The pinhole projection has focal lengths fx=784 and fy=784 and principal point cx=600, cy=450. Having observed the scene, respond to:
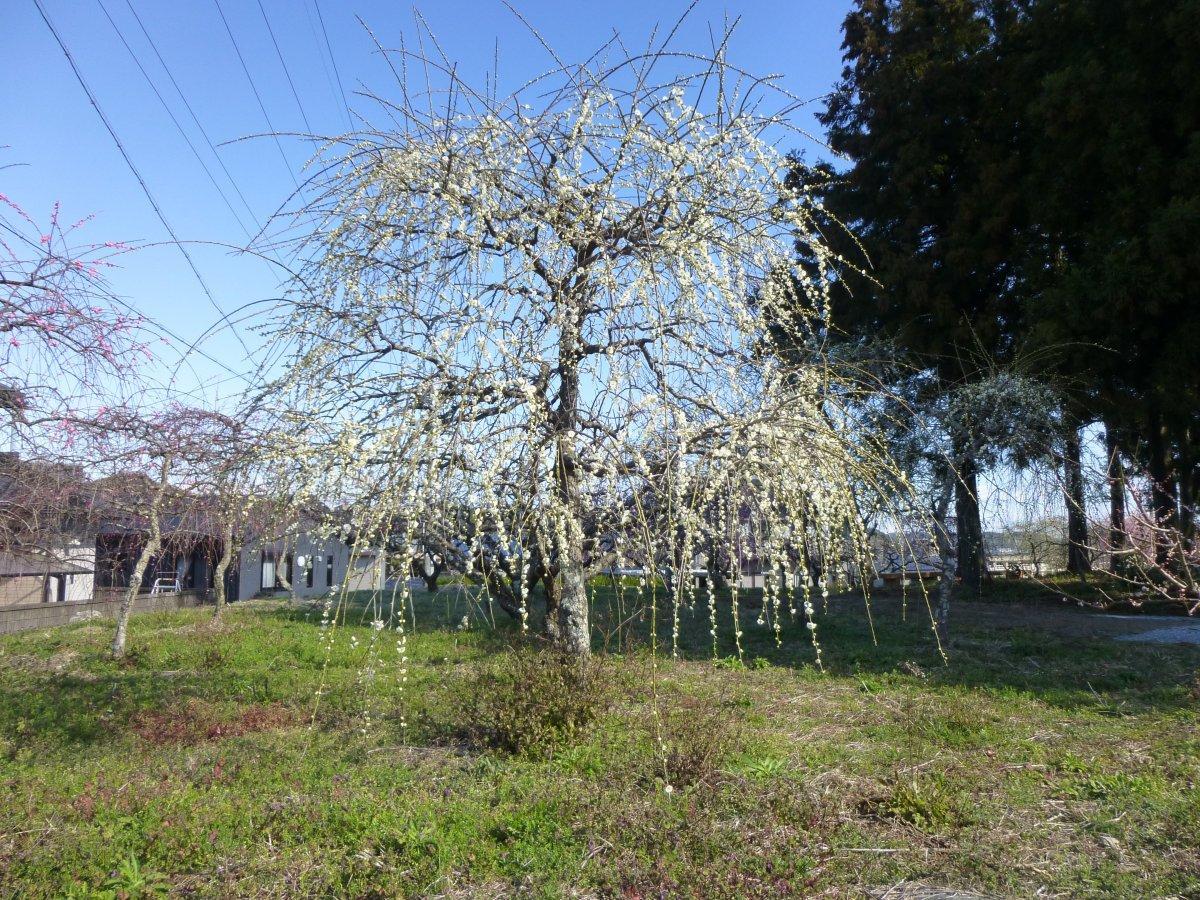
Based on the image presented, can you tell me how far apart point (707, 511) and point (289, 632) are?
8251 millimetres

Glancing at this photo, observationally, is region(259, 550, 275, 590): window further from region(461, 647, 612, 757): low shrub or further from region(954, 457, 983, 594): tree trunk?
region(461, 647, 612, 757): low shrub

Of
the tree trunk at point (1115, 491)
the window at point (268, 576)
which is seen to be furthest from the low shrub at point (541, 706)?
the window at point (268, 576)

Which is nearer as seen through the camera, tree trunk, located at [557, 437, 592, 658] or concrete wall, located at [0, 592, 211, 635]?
tree trunk, located at [557, 437, 592, 658]

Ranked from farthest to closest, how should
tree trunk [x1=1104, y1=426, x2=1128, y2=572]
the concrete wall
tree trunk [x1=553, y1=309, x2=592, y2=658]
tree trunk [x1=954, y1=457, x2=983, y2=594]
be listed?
Result: the concrete wall
tree trunk [x1=954, y1=457, x2=983, y2=594]
tree trunk [x1=1104, y1=426, x2=1128, y2=572]
tree trunk [x1=553, y1=309, x2=592, y2=658]

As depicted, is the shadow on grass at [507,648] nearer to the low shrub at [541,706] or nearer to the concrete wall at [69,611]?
the low shrub at [541,706]

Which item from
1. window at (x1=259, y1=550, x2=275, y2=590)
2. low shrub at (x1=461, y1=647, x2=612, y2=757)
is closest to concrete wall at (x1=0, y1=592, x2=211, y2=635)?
window at (x1=259, y1=550, x2=275, y2=590)

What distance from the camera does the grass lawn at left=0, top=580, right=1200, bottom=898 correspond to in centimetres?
318

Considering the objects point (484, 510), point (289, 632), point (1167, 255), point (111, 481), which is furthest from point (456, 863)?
point (1167, 255)

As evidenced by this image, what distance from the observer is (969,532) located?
14047 mm

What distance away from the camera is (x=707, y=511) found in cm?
407

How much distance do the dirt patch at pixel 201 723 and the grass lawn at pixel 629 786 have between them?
24mm

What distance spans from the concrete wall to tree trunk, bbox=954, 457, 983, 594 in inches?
490

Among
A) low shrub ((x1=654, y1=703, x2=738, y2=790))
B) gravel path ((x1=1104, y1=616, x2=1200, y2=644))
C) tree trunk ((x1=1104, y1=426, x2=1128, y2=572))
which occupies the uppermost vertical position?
tree trunk ((x1=1104, y1=426, x2=1128, y2=572))

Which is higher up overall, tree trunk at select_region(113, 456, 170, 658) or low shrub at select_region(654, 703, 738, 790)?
tree trunk at select_region(113, 456, 170, 658)
